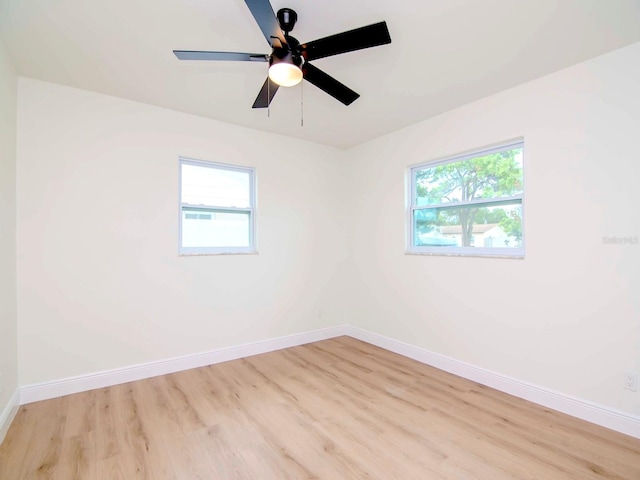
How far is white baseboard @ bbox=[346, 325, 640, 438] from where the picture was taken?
85.3 inches

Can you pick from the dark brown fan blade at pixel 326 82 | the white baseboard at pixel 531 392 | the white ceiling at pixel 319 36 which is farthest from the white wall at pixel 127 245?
the dark brown fan blade at pixel 326 82

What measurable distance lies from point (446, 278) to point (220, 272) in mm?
2458

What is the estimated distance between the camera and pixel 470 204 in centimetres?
313

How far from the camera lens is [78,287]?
277cm

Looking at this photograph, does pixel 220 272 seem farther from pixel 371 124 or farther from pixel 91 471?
pixel 371 124

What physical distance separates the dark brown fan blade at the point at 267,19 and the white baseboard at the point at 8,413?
2.99 metres

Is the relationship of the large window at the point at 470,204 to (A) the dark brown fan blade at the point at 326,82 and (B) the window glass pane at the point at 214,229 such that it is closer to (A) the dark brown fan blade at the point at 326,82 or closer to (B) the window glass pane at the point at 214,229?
(A) the dark brown fan blade at the point at 326,82

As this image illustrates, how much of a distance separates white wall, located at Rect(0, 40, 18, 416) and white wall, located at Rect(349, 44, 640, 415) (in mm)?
3589

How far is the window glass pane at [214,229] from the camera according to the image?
340cm

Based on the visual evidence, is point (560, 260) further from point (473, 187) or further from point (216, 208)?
point (216, 208)

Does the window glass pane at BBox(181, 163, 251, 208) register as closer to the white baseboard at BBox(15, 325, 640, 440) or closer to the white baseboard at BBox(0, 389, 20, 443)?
the white baseboard at BBox(15, 325, 640, 440)

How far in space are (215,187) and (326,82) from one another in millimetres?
2016

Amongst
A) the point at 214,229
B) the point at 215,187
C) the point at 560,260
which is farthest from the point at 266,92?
the point at 560,260

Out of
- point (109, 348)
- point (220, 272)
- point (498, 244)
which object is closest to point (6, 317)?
point (109, 348)
